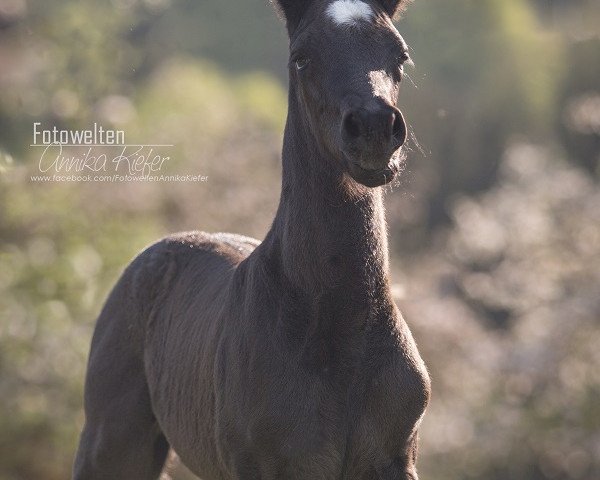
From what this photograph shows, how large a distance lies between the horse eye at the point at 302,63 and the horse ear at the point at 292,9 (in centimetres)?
34

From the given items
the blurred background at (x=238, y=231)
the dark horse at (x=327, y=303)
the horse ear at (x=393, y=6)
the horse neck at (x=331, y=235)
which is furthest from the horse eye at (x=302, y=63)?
the blurred background at (x=238, y=231)

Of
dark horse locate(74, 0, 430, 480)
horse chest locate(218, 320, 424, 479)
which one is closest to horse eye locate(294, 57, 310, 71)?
dark horse locate(74, 0, 430, 480)

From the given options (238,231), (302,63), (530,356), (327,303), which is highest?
(302,63)

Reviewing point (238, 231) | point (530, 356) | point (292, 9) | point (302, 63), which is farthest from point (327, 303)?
point (238, 231)

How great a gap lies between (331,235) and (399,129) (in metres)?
0.68

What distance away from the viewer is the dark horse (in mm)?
4105

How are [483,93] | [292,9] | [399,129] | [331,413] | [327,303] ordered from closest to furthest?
[399,129] → [331,413] → [327,303] → [292,9] → [483,93]

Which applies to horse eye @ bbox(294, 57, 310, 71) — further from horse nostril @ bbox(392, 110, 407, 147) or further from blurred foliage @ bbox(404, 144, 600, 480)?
blurred foliage @ bbox(404, 144, 600, 480)

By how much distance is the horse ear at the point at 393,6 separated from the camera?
181 inches

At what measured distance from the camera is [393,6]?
15.2 feet

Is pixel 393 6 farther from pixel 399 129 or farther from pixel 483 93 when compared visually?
pixel 483 93

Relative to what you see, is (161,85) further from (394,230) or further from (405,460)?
(405,460)

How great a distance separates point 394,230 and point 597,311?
8.56m

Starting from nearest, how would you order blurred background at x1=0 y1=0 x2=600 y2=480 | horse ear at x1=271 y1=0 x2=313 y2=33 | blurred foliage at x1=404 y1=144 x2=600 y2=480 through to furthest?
1. horse ear at x1=271 y1=0 x2=313 y2=33
2. blurred background at x1=0 y1=0 x2=600 y2=480
3. blurred foliage at x1=404 y1=144 x2=600 y2=480
